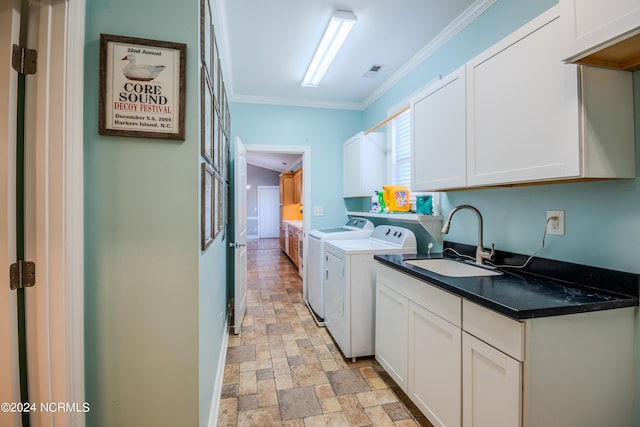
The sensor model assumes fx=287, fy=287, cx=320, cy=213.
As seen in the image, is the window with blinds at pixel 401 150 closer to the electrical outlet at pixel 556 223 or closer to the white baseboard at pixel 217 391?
the electrical outlet at pixel 556 223

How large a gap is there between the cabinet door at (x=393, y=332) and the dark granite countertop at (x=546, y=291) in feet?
1.32

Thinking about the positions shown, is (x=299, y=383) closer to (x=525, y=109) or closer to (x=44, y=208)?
(x=44, y=208)

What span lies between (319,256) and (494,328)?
213cm

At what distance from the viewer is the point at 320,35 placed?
2.36m

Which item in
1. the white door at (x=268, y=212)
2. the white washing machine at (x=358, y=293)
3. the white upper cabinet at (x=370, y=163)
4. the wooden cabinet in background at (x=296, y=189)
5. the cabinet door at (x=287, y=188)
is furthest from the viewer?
the white door at (x=268, y=212)

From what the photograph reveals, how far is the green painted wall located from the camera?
1.16m

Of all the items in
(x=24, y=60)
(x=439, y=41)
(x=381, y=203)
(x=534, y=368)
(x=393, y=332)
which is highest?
(x=439, y=41)

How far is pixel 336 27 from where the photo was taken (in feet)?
7.14

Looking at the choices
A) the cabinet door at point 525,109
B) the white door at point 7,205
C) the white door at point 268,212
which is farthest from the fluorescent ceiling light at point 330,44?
the white door at point 268,212

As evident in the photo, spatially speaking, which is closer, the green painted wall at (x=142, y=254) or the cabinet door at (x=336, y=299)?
the green painted wall at (x=142, y=254)

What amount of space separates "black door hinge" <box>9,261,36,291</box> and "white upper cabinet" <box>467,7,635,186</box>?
6.58 feet

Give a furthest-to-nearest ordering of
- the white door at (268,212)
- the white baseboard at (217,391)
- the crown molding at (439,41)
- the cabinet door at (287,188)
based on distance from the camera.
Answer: the white door at (268,212), the cabinet door at (287,188), the crown molding at (439,41), the white baseboard at (217,391)

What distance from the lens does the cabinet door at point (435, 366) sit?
4.43ft

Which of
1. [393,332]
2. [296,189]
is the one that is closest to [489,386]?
[393,332]
